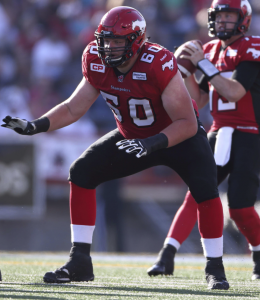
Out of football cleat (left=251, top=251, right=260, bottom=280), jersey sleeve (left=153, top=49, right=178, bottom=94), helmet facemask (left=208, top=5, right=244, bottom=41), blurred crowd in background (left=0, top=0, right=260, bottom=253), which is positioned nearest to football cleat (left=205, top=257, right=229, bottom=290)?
football cleat (left=251, top=251, right=260, bottom=280)

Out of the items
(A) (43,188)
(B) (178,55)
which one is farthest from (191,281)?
(A) (43,188)

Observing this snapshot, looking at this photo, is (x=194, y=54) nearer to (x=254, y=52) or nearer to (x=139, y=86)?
(x=254, y=52)

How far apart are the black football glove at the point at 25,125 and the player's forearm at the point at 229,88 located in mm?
1162

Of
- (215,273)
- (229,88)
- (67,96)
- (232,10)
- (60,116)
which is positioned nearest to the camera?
(215,273)

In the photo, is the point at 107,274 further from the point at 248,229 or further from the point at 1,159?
the point at 1,159

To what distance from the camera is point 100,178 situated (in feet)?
10.2

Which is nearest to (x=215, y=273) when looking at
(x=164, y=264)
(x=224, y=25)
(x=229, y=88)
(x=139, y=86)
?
(x=164, y=264)

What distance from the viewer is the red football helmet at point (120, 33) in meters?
2.86

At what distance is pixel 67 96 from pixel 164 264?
4.91 metres

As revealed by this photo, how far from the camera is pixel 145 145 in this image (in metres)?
2.69

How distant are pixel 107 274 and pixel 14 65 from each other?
5.80 meters

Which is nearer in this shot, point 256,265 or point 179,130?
point 179,130

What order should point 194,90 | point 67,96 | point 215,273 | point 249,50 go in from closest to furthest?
point 215,273, point 249,50, point 194,90, point 67,96

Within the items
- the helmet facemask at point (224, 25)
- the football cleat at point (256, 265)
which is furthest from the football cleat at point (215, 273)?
the helmet facemask at point (224, 25)
